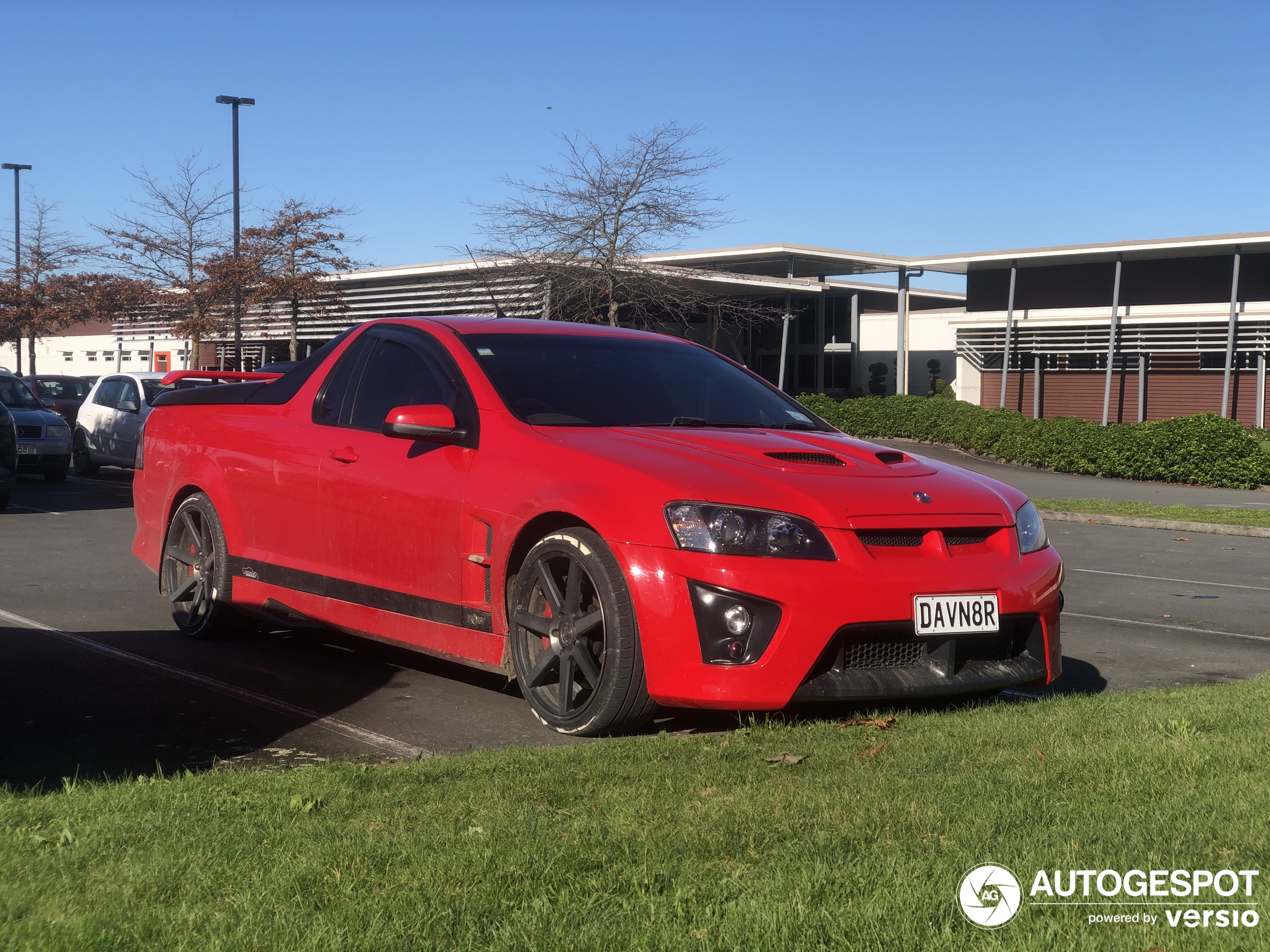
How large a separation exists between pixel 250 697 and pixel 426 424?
4.73 feet

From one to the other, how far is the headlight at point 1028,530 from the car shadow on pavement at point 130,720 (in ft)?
9.08

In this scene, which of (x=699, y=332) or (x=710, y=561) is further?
(x=699, y=332)

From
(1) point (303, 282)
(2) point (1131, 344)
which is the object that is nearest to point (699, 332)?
(2) point (1131, 344)

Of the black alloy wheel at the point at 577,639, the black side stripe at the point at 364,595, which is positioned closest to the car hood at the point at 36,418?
the black side stripe at the point at 364,595

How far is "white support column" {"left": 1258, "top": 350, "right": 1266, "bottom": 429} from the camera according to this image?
3953 centimetres

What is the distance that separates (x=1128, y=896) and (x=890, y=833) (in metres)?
0.65

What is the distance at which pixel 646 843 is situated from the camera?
3.48 meters

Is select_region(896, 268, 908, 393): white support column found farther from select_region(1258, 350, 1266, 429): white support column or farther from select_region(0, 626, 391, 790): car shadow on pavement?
select_region(0, 626, 391, 790): car shadow on pavement

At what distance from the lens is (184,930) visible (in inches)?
115

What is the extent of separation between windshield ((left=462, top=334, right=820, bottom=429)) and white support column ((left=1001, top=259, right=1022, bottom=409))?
117 ft

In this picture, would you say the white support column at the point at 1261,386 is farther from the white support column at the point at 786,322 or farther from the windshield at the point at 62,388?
the windshield at the point at 62,388

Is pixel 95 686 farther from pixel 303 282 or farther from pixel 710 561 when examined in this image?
pixel 303 282

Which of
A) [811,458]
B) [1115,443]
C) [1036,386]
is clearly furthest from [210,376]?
[1036,386]

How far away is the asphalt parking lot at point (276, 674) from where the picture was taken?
4938 mm
